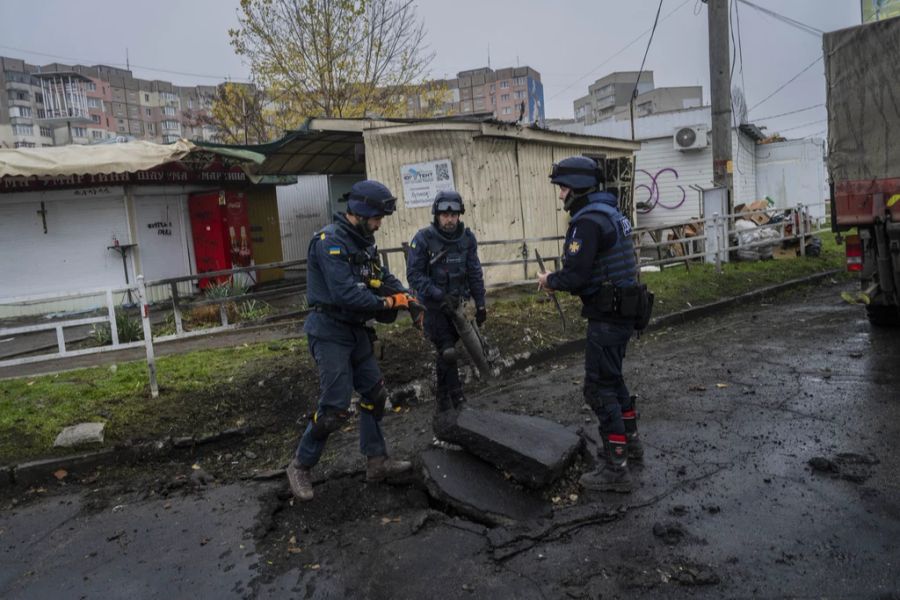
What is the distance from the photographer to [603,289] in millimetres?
4102

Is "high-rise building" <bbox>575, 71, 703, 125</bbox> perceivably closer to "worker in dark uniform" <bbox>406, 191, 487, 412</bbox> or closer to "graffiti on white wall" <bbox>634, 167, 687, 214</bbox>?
"graffiti on white wall" <bbox>634, 167, 687, 214</bbox>

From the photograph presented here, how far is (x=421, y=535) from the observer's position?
11.7ft

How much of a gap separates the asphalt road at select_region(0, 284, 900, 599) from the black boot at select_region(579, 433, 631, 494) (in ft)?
0.28

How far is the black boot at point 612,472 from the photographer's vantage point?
156 inches

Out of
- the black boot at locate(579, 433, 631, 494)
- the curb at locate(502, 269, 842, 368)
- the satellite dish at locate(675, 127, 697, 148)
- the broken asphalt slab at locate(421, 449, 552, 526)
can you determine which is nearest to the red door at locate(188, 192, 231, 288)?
the curb at locate(502, 269, 842, 368)

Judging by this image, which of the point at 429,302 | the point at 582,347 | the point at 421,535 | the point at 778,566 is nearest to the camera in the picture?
the point at 778,566

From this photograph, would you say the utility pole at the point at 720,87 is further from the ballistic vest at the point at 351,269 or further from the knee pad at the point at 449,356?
the ballistic vest at the point at 351,269

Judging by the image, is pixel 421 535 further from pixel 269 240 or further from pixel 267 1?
pixel 267 1

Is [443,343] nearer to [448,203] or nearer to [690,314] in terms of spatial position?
[448,203]

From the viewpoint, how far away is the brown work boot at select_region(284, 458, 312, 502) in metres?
4.09

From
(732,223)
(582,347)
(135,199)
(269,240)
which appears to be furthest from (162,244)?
(732,223)

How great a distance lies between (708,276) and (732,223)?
7.94 feet

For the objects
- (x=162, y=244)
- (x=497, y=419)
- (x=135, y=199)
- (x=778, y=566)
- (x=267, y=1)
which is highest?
(x=267, y=1)

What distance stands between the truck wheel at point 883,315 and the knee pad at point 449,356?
5701 mm
